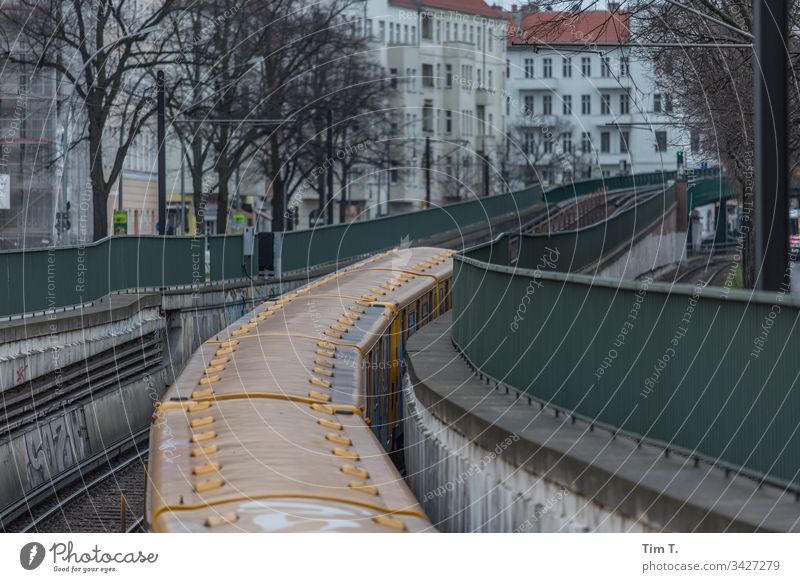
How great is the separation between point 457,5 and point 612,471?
4277 inches

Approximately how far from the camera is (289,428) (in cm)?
1244

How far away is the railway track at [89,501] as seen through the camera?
71.1ft

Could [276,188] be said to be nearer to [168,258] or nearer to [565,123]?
[168,258]

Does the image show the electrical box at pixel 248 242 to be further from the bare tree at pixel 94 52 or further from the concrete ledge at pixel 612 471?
the concrete ledge at pixel 612 471

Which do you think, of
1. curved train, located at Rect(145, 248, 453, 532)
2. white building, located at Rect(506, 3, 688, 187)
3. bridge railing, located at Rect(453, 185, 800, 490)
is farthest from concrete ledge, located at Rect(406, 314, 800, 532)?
white building, located at Rect(506, 3, 688, 187)

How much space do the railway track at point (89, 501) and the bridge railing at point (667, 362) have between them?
6404mm

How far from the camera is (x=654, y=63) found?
98.1 feet

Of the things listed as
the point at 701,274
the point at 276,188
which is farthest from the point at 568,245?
the point at 701,274

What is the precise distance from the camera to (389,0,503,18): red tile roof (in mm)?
112012

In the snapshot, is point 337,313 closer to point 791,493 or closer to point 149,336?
point 791,493

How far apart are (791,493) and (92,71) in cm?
4223

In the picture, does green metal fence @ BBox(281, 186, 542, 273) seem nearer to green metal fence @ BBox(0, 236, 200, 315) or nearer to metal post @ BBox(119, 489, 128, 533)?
green metal fence @ BBox(0, 236, 200, 315)

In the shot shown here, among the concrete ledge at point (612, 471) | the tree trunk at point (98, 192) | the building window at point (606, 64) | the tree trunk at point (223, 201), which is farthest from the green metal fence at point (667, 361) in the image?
the tree trunk at point (223, 201)
